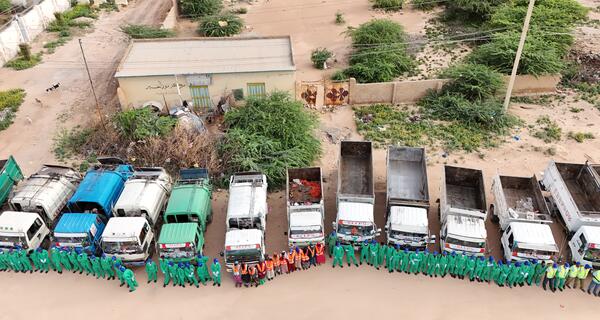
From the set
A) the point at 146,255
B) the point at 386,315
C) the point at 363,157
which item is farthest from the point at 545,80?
the point at 146,255

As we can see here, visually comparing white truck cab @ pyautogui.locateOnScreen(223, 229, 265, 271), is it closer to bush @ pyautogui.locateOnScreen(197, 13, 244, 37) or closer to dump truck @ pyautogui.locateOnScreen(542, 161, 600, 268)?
dump truck @ pyautogui.locateOnScreen(542, 161, 600, 268)

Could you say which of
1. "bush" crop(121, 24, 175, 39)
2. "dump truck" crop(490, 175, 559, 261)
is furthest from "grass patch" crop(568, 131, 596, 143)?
"bush" crop(121, 24, 175, 39)

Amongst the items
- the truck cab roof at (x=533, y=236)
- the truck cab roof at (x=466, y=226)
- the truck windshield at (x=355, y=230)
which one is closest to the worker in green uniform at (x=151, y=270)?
the truck windshield at (x=355, y=230)

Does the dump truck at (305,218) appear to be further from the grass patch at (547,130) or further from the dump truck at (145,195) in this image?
the grass patch at (547,130)

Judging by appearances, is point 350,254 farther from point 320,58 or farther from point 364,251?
point 320,58

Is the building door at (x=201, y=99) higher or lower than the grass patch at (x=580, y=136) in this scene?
higher

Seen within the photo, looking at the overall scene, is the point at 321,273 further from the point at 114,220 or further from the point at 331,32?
the point at 331,32
